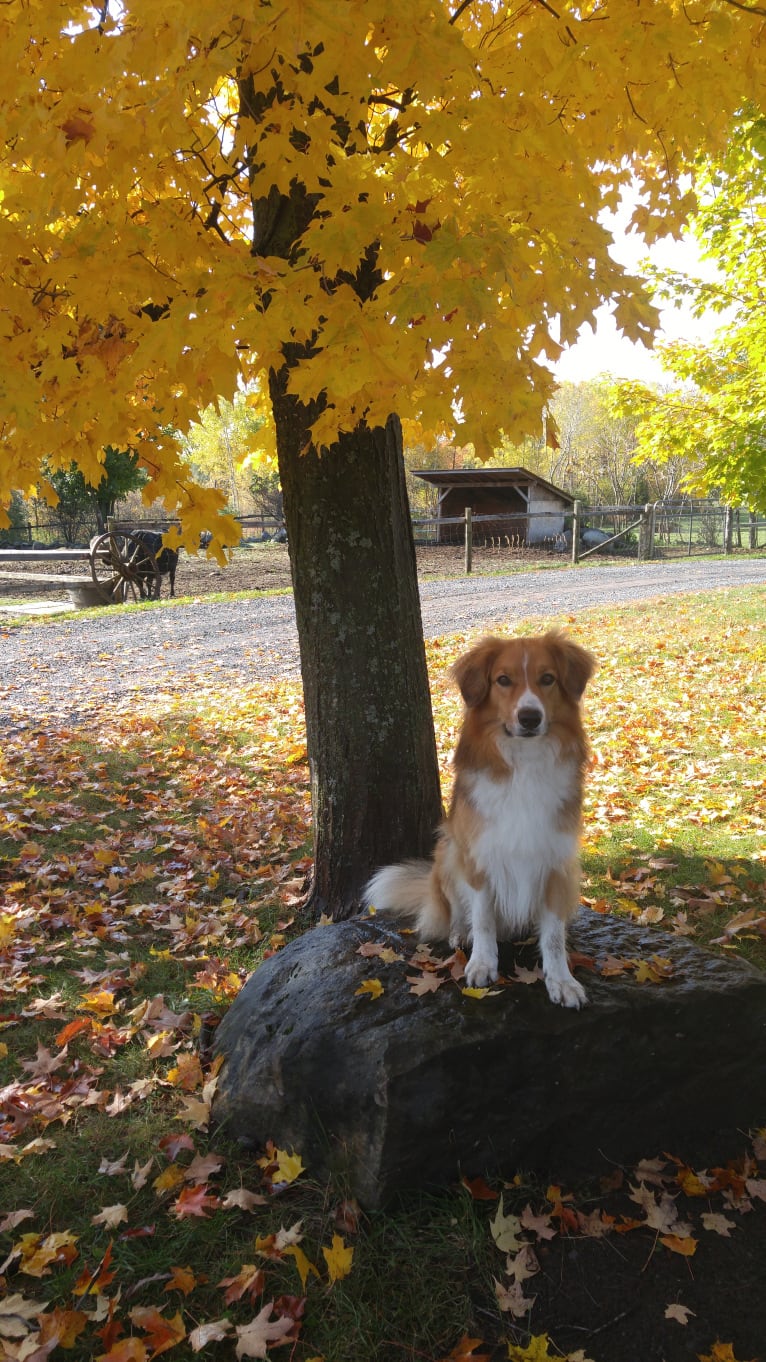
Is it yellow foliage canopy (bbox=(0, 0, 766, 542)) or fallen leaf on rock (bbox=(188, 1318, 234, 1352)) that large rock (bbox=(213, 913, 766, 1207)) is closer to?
fallen leaf on rock (bbox=(188, 1318, 234, 1352))

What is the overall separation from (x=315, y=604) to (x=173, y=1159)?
2242 millimetres

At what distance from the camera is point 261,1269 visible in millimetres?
2434

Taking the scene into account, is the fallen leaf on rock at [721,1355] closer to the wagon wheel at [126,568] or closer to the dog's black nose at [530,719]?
the dog's black nose at [530,719]

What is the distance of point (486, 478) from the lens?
109 feet

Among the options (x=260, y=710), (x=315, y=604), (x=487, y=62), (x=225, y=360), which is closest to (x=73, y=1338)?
(x=315, y=604)

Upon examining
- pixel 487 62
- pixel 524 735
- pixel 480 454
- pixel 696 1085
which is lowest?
pixel 696 1085

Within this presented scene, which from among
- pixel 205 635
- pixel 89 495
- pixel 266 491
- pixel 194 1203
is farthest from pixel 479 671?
pixel 266 491

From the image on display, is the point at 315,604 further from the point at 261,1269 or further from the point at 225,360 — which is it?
the point at 261,1269

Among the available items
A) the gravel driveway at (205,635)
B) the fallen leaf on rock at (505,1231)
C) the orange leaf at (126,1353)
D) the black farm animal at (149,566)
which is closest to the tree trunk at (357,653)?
the fallen leaf on rock at (505,1231)

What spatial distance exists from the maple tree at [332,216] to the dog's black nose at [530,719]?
879mm

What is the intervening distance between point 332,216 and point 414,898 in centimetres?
249

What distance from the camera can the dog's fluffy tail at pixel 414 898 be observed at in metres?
3.24

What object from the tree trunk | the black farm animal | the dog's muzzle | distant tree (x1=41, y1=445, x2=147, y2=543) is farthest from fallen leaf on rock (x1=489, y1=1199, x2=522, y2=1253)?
distant tree (x1=41, y1=445, x2=147, y2=543)

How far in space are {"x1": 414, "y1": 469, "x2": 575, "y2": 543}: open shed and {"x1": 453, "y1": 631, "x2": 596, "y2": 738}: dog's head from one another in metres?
30.2
